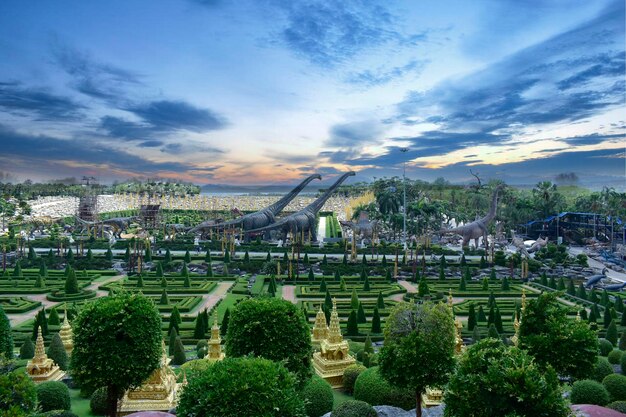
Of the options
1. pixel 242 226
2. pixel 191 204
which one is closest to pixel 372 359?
pixel 242 226

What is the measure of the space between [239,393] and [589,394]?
45.7 feet

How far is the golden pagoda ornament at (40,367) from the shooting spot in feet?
68.3

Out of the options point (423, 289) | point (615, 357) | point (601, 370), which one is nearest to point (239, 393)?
point (601, 370)

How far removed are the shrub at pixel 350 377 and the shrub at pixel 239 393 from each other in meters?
9.35

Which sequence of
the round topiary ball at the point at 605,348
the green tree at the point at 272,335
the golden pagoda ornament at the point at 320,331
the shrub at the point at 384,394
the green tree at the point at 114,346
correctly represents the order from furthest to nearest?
1. the round topiary ball at the point at 605,348
2. the golden pagoda ornament at the point at 320,331
3. the shrub at the point at 384,394
4. the green tree at the point at 272,335
5. the green tree at the point at 114,346

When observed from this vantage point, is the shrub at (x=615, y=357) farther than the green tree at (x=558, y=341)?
Yes

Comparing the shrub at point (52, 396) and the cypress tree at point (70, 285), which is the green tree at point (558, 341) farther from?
the cypress tree at point (70, 285)

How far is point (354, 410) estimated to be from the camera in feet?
51.8

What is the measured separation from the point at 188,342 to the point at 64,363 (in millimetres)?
6985

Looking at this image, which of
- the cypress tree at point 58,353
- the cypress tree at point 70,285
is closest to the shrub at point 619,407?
the cypress tree at point 58,353

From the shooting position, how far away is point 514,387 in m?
10.7

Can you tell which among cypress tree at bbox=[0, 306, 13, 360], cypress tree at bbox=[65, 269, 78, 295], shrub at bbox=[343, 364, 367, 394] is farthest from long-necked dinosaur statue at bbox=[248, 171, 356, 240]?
cypress tree at bbox=[0, 306, 13, 360]

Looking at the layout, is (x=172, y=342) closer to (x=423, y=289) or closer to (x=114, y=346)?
(x=114, y=346)

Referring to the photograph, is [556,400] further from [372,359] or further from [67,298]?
[67,298]
